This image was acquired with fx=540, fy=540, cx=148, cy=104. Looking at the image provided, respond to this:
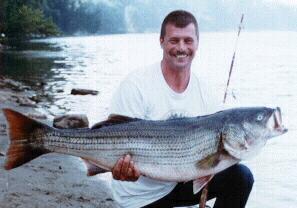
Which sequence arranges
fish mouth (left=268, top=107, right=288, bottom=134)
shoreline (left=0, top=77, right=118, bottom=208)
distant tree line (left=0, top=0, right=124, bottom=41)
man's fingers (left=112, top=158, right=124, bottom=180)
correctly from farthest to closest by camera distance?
distant tree line (left=0, top=0, right=124, bottom=41) → shoreline (left=0, top=77, right=118, bottom=208) → man's fingers (left=112, top=158, right=124, bottom=180) → fish mouth (left=268, top=107, right=288, bottom=134)

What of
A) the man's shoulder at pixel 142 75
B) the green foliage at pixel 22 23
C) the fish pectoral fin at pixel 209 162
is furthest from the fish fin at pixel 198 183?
the green foliage at pixel 22 23

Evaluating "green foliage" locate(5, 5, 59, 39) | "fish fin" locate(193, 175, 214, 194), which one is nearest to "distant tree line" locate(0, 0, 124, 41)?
"green foliage" locate(5, 5, 59, 39)

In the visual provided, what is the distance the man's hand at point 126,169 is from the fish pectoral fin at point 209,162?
519mm

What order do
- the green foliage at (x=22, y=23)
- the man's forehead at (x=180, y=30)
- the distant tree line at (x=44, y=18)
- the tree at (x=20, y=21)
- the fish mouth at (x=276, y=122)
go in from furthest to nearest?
the distant tree line at (x=44, y=18) → the green foliage at (x=22, y=23) → the tree at (x=20, y=21) → the man's forehead at (x=180, y=30) → the fish mouth at (x=276, y=122)

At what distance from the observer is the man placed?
4.76m

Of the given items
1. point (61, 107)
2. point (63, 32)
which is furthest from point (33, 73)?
point (63, 32)

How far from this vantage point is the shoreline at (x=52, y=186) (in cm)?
684

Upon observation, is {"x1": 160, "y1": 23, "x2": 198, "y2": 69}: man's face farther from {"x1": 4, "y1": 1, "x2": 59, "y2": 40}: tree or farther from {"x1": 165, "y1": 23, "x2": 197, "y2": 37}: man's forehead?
{"x1": 4, "y1": 1, "x2": 59, "y2": 40}: tree

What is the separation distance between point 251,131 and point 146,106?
983 mm

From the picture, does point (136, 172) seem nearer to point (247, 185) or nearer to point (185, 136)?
point (185, 136)

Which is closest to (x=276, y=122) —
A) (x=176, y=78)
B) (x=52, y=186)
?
Answer: (x=176, y=78)

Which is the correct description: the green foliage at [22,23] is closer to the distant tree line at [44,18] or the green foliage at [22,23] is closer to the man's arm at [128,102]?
the distant tree line at [44,18]

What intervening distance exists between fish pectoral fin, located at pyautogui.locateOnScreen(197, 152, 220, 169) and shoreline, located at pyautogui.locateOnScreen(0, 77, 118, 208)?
2913 millimetres

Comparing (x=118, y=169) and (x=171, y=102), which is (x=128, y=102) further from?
(x=118, y=169)
